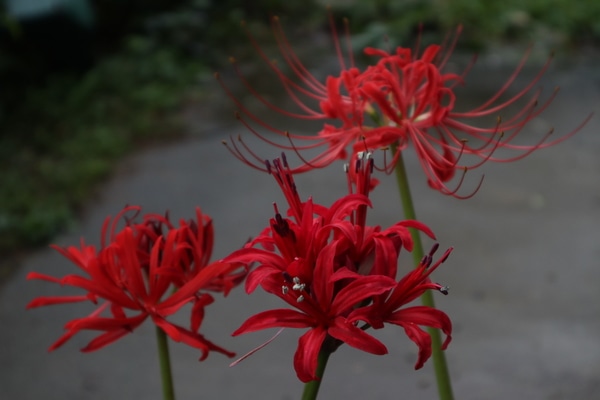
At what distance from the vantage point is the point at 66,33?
414cm

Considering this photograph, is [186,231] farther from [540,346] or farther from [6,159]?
[6,159]

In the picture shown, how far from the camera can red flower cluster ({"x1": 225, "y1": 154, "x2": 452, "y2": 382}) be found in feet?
1.91

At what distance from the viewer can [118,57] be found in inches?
179

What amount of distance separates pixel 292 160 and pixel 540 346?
1423 millimetres

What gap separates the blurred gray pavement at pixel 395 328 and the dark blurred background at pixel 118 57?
180mm

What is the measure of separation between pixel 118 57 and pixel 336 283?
4.16 m

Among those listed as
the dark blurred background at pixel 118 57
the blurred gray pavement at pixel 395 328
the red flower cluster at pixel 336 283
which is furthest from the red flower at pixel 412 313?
the dark blurred background at pixel 118 57

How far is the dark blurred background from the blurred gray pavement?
180 mm

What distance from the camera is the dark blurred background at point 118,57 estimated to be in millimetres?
3297

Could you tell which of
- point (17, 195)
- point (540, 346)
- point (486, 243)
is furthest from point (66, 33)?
point (540, 346)

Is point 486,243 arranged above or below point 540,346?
above

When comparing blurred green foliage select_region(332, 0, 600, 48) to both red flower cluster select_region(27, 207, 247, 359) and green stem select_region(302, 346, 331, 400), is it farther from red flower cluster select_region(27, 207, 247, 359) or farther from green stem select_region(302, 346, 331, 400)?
green stem select_region(302, 346, 331, 400)

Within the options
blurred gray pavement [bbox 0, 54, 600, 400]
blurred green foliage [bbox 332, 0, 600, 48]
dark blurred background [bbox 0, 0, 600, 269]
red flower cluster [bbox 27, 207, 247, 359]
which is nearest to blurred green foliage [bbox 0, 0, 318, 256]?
dark blurred background [bbox 0, 0, 600, 269]

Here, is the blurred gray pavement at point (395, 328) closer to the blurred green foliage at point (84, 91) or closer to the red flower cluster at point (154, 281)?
the blurred green foliage at point (84, 91)
